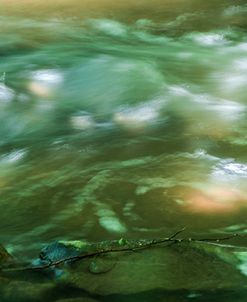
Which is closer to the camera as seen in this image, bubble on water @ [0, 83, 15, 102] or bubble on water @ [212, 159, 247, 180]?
bubble on water @ [212, 159, 247, 180]

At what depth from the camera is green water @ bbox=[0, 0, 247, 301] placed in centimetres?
364

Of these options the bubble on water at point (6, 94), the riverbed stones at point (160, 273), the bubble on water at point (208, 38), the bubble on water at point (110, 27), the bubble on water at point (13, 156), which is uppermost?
the riverbed stones at point (160, 273)

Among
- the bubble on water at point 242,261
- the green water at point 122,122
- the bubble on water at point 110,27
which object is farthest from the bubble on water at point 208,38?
the bubble on water at point 242,261

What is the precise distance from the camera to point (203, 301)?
97.9 inches

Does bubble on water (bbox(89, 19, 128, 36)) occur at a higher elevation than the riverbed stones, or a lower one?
lower

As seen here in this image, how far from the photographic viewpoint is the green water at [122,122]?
3637 millimetres

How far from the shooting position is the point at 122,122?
5.50m

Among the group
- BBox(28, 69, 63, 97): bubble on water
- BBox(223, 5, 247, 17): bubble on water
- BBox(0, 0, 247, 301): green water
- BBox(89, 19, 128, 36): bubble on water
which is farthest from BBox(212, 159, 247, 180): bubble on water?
BBox(223, 5, 247, 17): bubble on water

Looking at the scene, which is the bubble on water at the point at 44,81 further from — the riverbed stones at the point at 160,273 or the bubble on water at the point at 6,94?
the riverbed stones at the point at 160,273

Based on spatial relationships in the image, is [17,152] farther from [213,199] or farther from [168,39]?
[168,39]

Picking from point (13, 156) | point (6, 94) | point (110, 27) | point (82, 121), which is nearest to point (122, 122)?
point (82, 121)

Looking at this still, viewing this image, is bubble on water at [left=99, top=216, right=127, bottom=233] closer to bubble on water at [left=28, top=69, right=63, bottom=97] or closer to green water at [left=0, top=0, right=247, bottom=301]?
green water at [left=0, top=0, right=247, bottom=301]

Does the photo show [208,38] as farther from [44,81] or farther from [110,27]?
[44,81]

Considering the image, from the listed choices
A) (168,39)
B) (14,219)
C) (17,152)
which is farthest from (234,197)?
(168,39)
